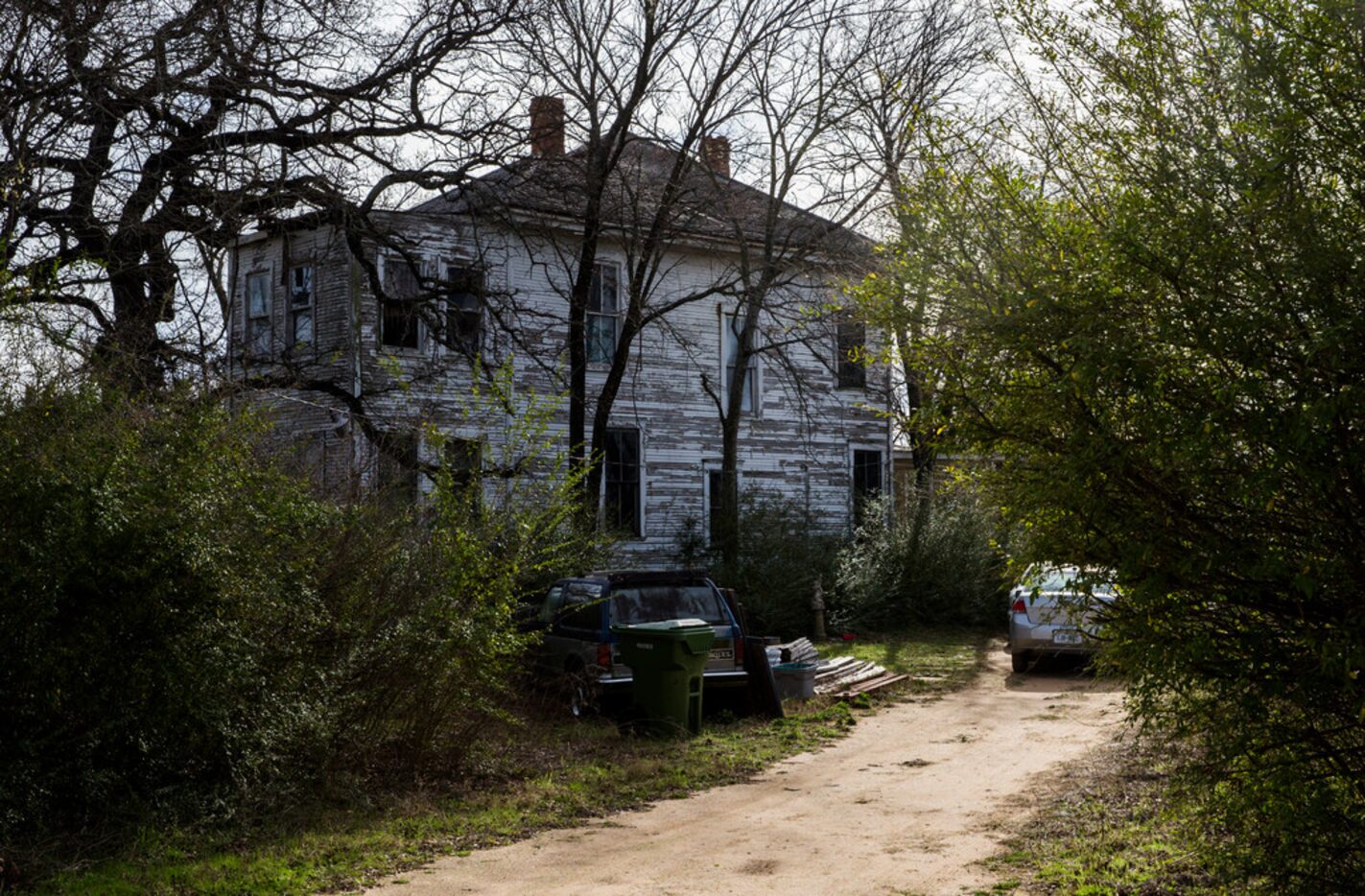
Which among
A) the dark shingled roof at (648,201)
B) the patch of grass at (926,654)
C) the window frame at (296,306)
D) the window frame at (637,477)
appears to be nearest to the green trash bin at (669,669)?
the patch of grass at (926,654)

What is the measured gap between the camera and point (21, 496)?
8117 mm

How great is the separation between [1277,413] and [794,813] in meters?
5.46

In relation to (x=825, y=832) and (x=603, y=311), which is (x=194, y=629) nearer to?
(x=825, y=832)

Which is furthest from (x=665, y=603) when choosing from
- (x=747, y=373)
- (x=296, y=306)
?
(x=747, y=373)

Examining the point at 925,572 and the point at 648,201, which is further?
the point at 925,572

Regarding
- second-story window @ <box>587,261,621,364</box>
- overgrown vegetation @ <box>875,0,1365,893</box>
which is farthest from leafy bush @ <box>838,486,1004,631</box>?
overgrown vegetation @ <box>875,0,1365,893</box>

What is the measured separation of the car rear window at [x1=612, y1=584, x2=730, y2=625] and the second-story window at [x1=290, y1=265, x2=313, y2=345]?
11342mm

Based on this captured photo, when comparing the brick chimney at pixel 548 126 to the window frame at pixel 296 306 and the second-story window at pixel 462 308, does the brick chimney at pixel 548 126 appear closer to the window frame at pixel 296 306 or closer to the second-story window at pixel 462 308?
the second-story window at pixel 462 308

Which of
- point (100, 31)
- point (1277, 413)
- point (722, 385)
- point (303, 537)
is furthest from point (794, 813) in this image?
point (722, 385)

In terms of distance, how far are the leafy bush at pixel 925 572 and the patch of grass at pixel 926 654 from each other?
2.15 feet

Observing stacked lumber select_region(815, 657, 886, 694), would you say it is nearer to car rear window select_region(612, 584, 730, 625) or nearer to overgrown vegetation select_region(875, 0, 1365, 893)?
car rear window select_region(612, 584, 730, 625)

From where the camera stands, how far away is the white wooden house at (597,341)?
18.2 m

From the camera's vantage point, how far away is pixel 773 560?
2428 cm

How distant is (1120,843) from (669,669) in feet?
18.0
